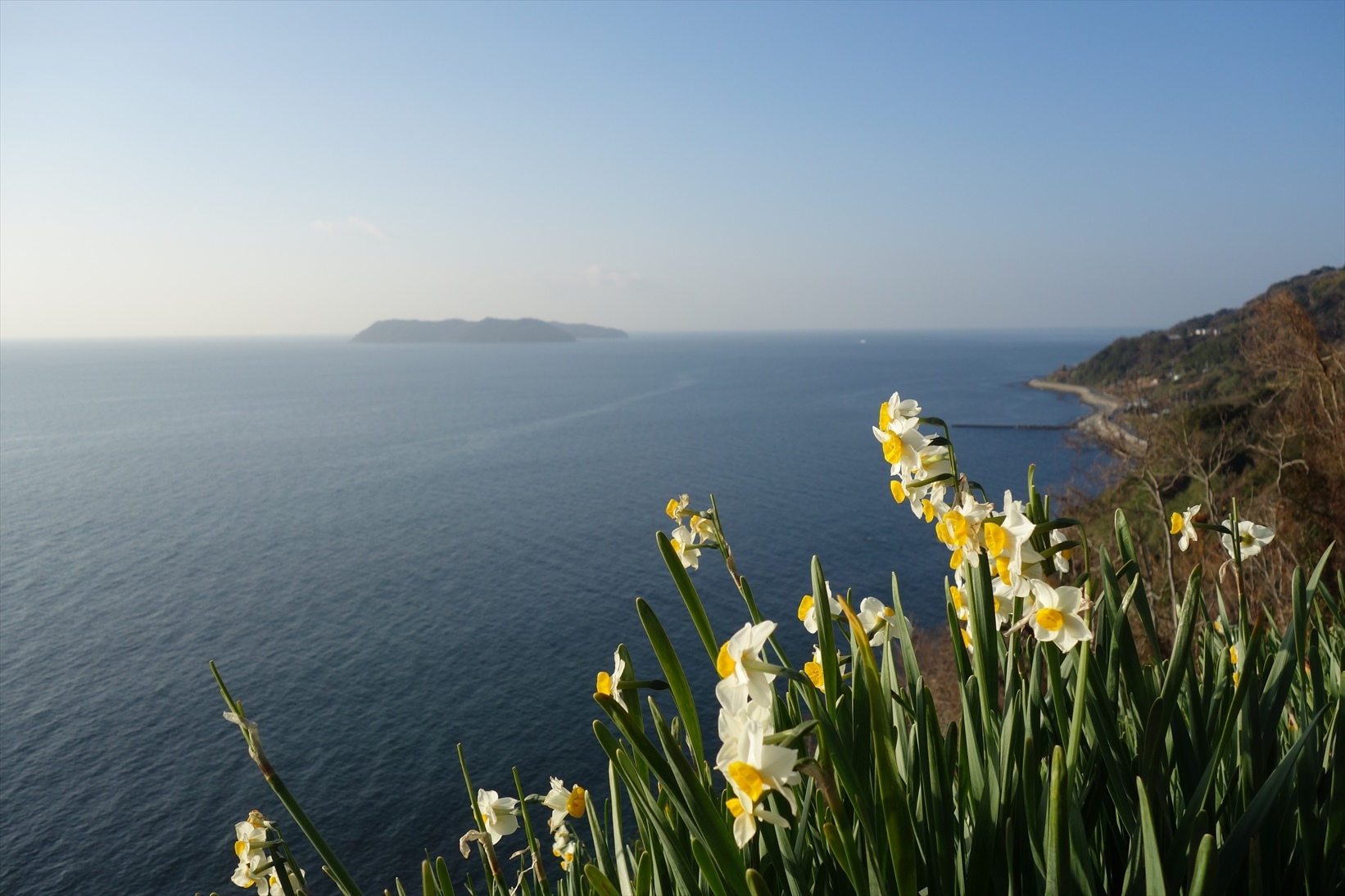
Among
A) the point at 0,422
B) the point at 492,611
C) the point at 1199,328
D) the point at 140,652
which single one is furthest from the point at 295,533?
the point at 1199,328

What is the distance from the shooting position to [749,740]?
1.49m

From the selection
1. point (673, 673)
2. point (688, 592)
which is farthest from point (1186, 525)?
point (673, 673)

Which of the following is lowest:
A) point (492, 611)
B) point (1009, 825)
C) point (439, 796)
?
point (439, 796)

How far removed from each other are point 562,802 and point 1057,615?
291cm

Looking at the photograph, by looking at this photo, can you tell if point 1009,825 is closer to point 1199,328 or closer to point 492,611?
point 492,611

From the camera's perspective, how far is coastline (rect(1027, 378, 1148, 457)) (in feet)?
221

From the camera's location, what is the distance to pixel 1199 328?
125500mm

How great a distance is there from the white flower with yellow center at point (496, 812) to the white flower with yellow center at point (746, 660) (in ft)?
8.01

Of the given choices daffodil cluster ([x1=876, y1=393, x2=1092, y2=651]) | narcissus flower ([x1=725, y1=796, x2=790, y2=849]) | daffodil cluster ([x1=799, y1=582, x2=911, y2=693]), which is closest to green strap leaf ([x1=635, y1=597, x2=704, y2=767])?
narcissus flower ([x1=725, y1=796, x2=790, y2=849])

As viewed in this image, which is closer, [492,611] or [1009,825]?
[1009,825]

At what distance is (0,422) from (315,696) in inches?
4414

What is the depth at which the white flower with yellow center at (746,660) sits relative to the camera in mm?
1583

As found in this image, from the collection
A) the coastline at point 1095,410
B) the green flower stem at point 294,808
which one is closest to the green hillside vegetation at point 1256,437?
the green flower stem at point 294,808

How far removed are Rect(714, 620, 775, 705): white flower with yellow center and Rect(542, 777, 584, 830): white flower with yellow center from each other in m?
1.74
